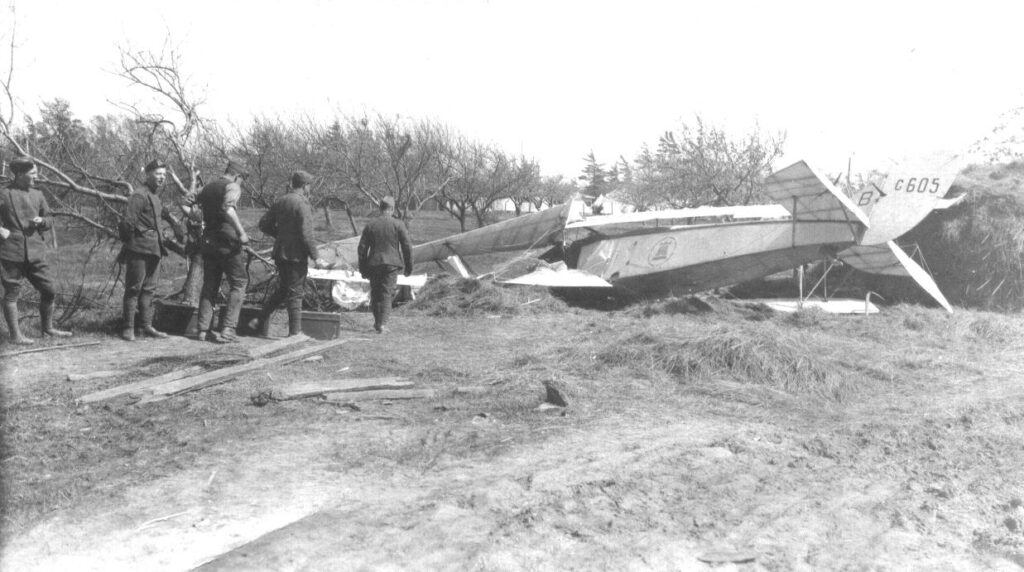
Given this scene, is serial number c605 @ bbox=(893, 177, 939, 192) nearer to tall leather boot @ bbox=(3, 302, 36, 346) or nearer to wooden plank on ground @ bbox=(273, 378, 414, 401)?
wooden plank on ground @ bbox=(273, 378, 414, 401)

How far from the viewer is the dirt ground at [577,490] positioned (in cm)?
261

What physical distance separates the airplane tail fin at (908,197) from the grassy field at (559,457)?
178 inches

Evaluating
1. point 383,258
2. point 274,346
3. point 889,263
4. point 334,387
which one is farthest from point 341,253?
point 889,263

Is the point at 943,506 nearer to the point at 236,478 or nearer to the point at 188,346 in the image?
the point at 236,478

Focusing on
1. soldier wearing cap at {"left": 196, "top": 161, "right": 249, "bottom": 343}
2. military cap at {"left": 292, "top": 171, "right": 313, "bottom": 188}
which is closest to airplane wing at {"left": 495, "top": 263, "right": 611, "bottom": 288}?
military cap at {"left": 292, "top": 171, "right": 313, "bottom": 188}

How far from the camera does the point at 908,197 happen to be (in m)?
10.9

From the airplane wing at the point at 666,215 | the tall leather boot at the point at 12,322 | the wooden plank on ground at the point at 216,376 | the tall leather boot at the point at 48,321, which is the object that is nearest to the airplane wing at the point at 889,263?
the airplane wing at the point at 666,215

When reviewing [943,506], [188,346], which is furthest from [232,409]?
[943,506]

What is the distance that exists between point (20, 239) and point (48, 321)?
→ 3.02ft

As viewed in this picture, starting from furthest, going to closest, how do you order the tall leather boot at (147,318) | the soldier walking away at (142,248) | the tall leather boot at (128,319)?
the tall leather boot at (147,318) < the tall leather boot at (128,319) < the soldier walking away at (142,248)

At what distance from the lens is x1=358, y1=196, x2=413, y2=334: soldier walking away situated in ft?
27.4

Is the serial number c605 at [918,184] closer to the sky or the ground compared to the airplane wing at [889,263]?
closer to the sky

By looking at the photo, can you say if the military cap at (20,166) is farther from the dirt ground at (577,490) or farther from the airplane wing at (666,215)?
the airplane wing at (666,215)

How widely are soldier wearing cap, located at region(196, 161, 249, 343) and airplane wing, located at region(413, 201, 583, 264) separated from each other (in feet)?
24.9
